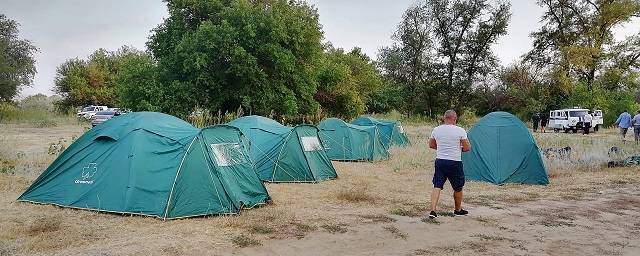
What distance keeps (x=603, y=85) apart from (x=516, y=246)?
38.2 m

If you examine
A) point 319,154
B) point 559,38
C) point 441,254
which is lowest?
point 441,254

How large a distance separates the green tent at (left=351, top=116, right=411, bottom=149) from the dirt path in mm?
11663

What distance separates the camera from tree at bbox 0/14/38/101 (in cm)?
3566

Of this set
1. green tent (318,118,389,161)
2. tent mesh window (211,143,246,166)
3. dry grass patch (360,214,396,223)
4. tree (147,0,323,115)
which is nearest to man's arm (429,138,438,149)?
dry grass patch (360,214,396,223)

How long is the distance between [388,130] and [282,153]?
1000 cm

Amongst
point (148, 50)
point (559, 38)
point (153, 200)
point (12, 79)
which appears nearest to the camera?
point (153, 200)

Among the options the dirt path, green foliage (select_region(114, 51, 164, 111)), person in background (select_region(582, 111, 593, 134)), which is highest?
green foliage (select_region(114, 51, 164, 111))

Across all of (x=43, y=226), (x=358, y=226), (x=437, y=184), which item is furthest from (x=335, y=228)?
(x=43, y=226)

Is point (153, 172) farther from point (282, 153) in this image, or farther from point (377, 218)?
point (282, 153)

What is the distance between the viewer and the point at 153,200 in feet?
24.2

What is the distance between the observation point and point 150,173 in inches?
298

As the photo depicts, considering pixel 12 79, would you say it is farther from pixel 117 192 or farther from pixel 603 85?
pixel 603 85

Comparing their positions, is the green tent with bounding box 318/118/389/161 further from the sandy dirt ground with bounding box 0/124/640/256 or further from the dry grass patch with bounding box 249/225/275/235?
the dry grass patch with bounding box 249/225/275/235

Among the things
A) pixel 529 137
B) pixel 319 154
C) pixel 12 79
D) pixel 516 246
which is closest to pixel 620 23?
pixel 529 137
